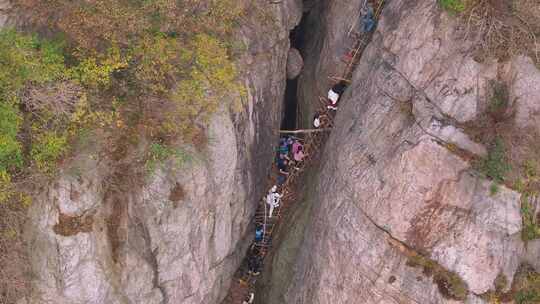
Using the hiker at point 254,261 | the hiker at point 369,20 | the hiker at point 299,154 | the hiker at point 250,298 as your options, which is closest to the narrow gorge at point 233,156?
the hiker at point 369,20

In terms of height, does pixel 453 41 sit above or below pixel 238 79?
above

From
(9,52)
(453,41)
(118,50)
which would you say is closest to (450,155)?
(453,41)

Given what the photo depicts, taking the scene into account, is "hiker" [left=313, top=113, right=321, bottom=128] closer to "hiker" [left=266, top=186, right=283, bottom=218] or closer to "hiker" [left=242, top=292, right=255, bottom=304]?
"hiker" [left=266, top=186, right=283, bottom=218]

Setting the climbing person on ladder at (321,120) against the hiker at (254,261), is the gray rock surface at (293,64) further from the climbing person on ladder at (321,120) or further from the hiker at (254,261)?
the hiker at (254,261)

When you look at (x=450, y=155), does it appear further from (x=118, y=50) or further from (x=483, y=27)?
(x=118, y=50)

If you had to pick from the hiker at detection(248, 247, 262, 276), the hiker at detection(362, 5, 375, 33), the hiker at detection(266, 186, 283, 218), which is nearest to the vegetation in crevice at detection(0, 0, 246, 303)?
the hiker at detection(266, 186, 283, 218)
